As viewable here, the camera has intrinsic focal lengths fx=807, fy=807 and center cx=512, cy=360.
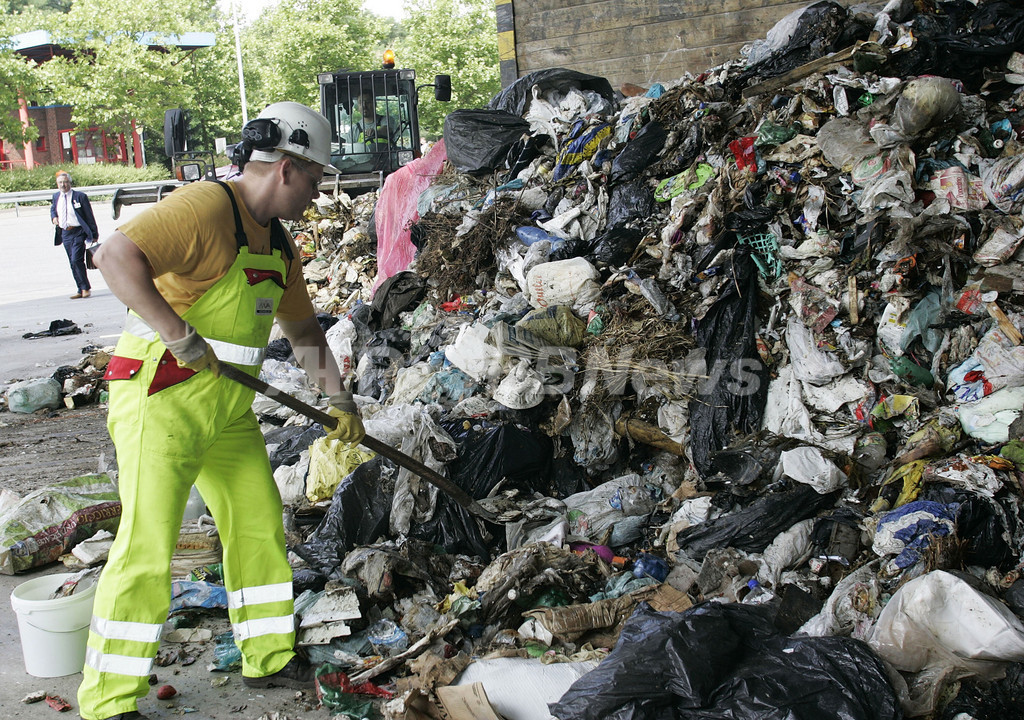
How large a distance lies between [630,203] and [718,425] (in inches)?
70.5

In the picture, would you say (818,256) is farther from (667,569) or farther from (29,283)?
(29,283)

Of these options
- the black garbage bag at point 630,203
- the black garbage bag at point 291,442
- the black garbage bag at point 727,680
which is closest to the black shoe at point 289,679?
the black garbage bag at point 727,680

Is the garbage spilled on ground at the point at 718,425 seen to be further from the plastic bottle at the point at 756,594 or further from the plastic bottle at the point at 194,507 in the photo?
the plastic bottle at the point at 194,507

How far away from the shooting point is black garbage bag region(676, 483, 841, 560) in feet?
10.6

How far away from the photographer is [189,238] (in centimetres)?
241

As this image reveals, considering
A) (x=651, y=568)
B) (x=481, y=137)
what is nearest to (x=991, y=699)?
(x=651, y=568)

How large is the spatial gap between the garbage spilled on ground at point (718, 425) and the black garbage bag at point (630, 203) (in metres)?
0.04

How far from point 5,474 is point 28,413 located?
1517 millimetres

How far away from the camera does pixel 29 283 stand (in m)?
12.6

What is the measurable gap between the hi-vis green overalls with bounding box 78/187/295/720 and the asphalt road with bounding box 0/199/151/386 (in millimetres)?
1112

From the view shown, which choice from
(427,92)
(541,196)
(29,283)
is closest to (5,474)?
(541,196)

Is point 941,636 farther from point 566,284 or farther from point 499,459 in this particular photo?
point 566,284

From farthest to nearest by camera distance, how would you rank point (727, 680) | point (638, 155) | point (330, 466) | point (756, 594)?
1. point (638, 155)
2. point (330, 466)
3. point (756, 594)
4. point (727, 680)

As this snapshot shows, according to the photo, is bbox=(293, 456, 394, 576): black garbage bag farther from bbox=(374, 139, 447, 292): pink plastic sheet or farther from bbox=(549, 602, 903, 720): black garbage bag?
bbox=(374, 139, 447, 292): pink plastic sheet
